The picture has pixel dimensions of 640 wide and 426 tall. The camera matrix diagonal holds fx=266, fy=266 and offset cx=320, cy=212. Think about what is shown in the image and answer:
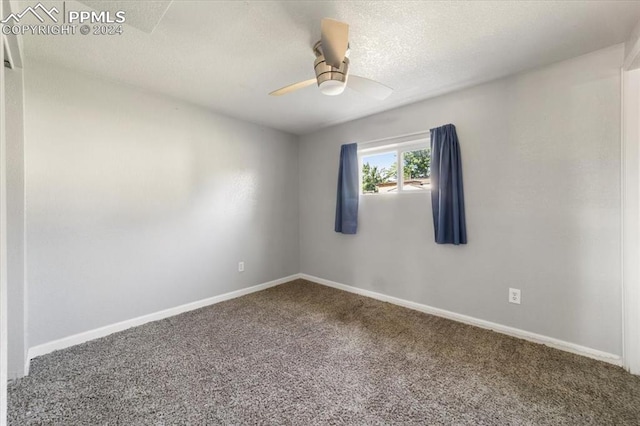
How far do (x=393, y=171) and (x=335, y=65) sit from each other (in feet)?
6.04

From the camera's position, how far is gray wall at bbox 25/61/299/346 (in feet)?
6.85

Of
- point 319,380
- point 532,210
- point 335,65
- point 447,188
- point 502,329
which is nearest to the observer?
point 335,65

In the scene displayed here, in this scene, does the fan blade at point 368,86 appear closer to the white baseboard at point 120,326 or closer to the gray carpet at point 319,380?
the gray carpet at point 319,380

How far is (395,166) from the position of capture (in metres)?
3.15

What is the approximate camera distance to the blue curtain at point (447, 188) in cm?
254

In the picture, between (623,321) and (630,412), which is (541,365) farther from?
(623,321)

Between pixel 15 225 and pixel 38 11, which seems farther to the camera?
pixel 15 225

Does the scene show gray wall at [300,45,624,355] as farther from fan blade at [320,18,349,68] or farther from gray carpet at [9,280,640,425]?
fan blade at [320,18,349,68]

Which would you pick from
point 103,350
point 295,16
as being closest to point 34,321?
point 103,350

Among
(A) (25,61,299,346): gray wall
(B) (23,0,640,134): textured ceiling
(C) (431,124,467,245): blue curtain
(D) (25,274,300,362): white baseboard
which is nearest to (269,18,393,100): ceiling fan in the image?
(B) (23,0,640,134): textured ceiling

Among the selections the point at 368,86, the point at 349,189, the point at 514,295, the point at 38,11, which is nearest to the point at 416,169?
the point at 349,189

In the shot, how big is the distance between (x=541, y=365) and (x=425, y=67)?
2.40 metres

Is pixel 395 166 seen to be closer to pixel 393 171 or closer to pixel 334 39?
pixel 393 171

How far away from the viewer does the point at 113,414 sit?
1.48m
